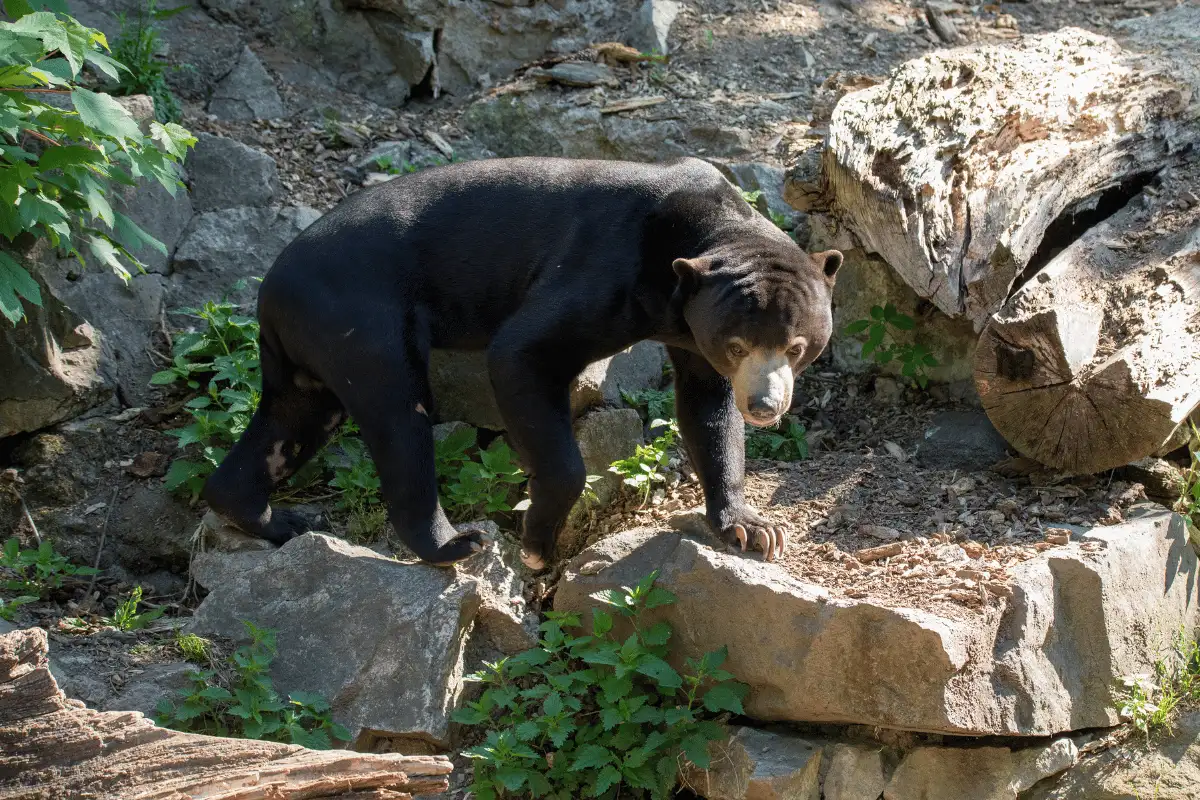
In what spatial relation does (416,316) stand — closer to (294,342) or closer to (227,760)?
(294,342)

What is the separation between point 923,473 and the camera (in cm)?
534

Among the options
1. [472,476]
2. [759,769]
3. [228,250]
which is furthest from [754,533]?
[228,250]

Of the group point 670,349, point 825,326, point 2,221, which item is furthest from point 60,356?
point 825,326

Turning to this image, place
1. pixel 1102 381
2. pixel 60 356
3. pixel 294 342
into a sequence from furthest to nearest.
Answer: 1. pixel 60 356
2. pixel 294 342
3. pixel 1102 381

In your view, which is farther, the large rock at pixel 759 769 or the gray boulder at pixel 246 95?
the gray boulder at pixel 246 95

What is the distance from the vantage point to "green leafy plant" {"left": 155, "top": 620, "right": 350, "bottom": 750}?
161 inches

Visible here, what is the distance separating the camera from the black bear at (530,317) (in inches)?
183

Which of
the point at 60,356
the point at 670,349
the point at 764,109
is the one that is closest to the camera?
the point at 670,349

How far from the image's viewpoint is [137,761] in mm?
3221

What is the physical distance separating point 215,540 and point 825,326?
9.30 ft

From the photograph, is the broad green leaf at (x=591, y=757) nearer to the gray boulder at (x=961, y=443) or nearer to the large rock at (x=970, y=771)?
the large rock at (x=970, y=771)

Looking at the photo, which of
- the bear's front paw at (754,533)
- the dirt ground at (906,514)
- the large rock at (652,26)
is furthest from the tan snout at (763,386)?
the large rock at (652,26)

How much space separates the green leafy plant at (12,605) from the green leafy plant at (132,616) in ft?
1.09

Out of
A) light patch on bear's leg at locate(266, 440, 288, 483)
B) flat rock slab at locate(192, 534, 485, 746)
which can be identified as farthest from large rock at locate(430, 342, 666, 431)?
flat rock slab at locate(192, 534, 485, 746)
